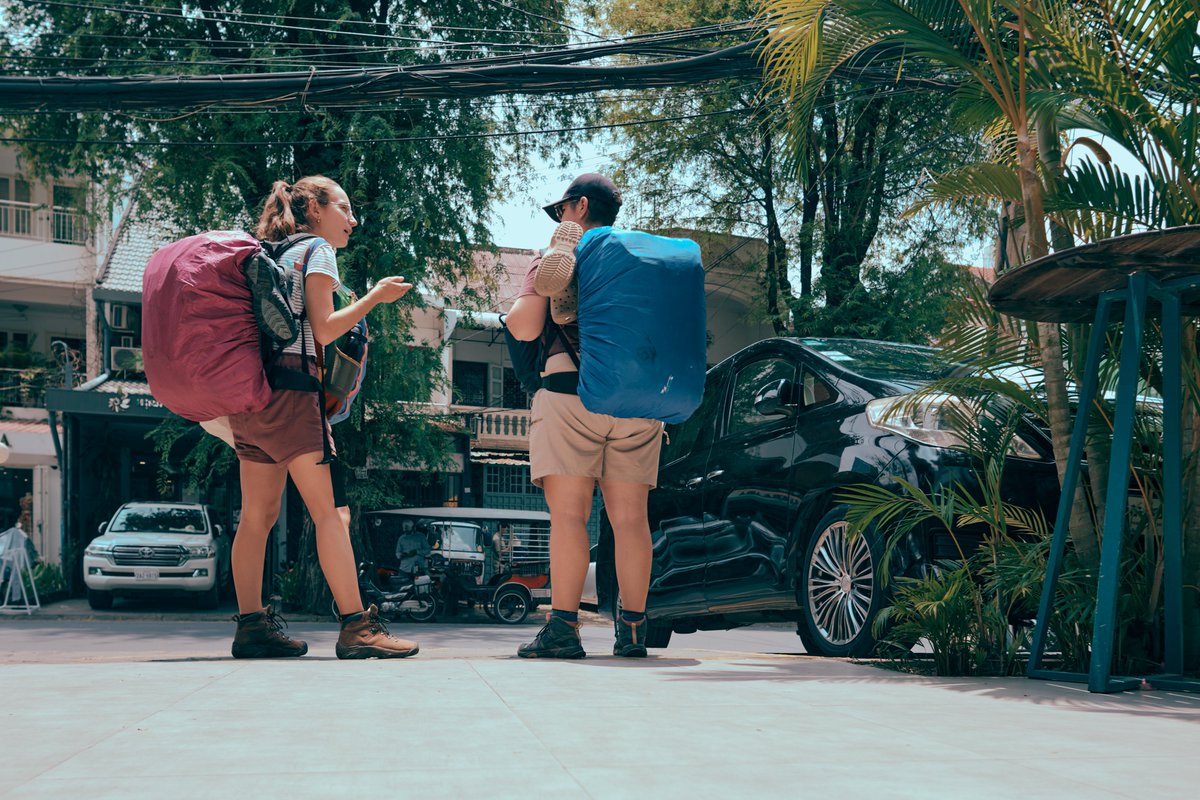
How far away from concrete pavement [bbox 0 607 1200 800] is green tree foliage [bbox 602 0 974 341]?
61.6 ft

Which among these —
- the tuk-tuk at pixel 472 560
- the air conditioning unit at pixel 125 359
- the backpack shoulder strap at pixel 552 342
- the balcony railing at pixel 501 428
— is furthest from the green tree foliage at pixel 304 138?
the balcony railing at pixel 501 428

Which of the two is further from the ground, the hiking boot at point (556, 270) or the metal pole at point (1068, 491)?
the hiking boot at point (556, 270)

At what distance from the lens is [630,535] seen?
5.18 m

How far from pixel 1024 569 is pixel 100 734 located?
3.37 m

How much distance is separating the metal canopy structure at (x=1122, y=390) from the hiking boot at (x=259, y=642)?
288 cm

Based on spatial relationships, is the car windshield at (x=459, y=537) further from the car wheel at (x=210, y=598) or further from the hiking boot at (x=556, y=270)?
the hiking boot at (x=556, y=270)

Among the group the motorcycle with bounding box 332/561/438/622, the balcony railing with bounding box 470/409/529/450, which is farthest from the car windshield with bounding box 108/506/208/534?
the balcony railing with bounding box 470/409/529/450

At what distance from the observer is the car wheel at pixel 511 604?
20.5m

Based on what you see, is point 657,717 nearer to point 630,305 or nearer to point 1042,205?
point 630,305

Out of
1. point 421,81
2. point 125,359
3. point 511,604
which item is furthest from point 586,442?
point 125,359

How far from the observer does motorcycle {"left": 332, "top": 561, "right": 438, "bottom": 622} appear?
19641 mm

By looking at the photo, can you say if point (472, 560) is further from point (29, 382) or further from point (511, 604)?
point (29, 382)

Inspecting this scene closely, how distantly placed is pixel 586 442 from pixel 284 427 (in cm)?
120

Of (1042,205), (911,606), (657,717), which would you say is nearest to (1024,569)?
(911,606)
